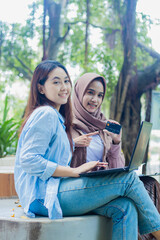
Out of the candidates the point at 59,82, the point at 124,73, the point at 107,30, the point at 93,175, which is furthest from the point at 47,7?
the point at 93,175

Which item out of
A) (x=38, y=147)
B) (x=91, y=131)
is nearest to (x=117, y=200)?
(x=38, y=147)

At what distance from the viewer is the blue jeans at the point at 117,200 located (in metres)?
1.57

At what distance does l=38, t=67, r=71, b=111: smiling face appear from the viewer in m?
1.82

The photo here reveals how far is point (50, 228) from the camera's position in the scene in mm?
1594

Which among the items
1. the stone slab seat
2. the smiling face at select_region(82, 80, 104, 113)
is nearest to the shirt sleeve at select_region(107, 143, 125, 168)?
the smiling face at select_region(82, 80, 104, 113)

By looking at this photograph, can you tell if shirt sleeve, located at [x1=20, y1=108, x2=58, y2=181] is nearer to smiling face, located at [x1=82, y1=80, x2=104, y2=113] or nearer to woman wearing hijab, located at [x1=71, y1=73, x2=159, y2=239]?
woman wearing hijab, located at [x1=71, y1=73, x2=159, y2=239]

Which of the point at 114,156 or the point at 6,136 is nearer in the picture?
the point at 114,156

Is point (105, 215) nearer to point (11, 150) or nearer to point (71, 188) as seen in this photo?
point (71, 188)

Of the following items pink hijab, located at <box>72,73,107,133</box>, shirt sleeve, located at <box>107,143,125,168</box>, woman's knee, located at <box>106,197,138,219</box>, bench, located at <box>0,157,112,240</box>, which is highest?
pink hijab, located at <box>72,73,107,133</box>

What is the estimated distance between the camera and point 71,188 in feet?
5.28

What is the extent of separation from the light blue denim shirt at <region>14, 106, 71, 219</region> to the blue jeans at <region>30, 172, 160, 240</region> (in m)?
0.07

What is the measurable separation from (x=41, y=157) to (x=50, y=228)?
36cm

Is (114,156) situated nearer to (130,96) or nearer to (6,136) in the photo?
(6,136)

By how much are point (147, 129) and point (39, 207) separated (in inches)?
29.0
